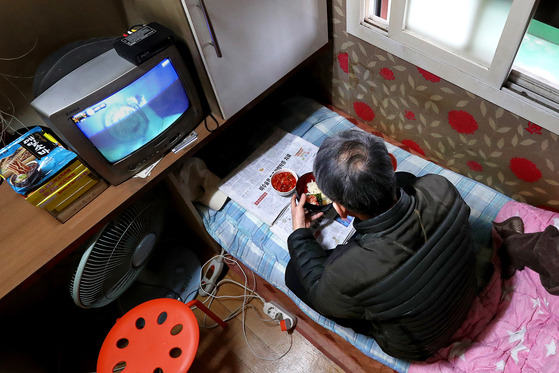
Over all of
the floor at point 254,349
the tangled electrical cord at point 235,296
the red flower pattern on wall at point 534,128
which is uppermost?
the red flower pattern on wall at point 534,128

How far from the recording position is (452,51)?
1.35m

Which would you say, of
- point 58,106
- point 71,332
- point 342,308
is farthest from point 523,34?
point 71,332

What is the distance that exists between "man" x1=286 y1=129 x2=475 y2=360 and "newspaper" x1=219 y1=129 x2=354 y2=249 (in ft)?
1.36

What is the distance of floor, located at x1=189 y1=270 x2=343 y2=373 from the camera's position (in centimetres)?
→ 173

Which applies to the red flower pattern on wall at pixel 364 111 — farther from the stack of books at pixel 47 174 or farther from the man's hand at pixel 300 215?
the stack of books at pixel 47 174

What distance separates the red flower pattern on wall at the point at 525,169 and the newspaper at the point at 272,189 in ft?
2.16

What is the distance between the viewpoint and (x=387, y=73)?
1.63 m

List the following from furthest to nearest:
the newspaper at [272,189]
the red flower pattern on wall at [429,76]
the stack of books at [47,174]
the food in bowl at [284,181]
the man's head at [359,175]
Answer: the food in bowl at [284,181], the newspaper at [272,189], the red flower pattern on wall at [429,76], the stack of books at [47,174], the man's head at [359,175]

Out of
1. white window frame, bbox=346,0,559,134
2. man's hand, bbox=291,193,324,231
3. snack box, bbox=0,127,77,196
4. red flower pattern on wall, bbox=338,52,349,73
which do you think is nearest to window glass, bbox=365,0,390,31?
white window frame, bbox=346,0,559,134

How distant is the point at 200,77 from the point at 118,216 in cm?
57

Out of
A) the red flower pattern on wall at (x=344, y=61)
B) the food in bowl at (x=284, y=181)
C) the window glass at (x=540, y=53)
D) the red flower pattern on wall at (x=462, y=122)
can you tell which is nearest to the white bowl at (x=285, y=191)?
the food in bowl at (x=284, y=181)

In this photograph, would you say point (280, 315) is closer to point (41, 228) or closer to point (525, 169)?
point (41, 228)

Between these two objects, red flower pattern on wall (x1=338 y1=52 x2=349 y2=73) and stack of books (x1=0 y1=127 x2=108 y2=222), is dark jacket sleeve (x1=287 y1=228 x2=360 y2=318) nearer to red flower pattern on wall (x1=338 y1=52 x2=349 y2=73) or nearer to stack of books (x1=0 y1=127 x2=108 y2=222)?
stack of books (x1=0 y1=127 x2=108 y2=222)

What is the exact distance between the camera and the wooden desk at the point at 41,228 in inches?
48.6
